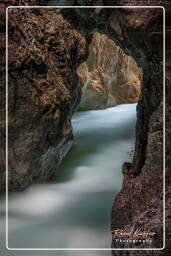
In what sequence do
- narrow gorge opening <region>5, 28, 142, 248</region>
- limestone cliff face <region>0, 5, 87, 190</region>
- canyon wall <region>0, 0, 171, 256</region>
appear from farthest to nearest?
limestone cliff face <region>0, 5, 87, 190</region> < narrow gorge opening <region>5, 28, 142, 248</region> < canyon wall <region>0, 0, 171, 256</region>

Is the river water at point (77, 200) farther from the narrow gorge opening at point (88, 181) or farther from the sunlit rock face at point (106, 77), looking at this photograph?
the sunlit rock face at point (106, 77)

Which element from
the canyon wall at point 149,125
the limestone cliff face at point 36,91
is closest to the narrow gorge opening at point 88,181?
the limestone cliff face at point 36,91

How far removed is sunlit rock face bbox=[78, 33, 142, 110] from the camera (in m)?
19.9

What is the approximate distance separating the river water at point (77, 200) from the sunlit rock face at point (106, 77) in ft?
21.2

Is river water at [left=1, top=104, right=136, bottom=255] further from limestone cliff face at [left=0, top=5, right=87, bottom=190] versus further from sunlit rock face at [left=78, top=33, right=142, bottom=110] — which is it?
sunlit rock face at [left=78, top=33, right=142, bottom=110]

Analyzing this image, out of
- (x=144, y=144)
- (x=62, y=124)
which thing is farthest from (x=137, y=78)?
(x=144, y=144)

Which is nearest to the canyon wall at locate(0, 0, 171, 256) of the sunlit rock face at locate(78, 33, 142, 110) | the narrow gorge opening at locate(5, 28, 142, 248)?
the narrow gorge opening at locate(5, 28, 142, 248)

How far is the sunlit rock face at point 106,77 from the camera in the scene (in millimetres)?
19891

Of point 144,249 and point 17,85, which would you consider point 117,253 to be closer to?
point 144,249

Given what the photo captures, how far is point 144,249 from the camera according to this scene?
3656 millimetres

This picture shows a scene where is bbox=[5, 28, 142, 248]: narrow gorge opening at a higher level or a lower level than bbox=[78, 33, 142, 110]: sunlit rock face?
lower

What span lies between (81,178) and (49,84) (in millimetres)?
2846

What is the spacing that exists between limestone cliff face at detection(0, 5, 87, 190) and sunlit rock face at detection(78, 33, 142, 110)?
9.16 metres

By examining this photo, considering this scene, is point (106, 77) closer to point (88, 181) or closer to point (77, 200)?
point (88, 181)
